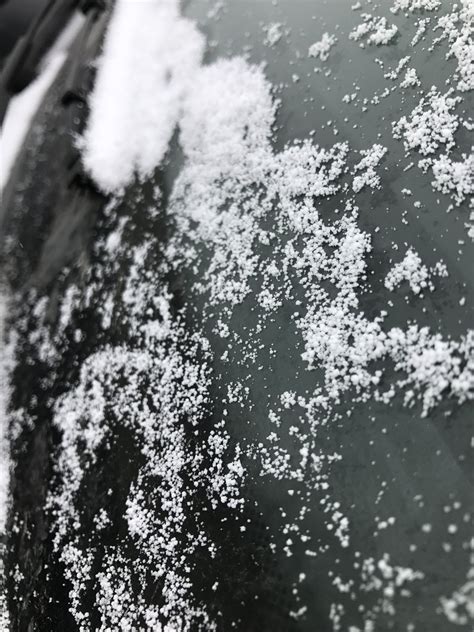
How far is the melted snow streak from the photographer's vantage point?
92 centimetres

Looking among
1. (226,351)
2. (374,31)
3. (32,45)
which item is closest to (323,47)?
(374,31)

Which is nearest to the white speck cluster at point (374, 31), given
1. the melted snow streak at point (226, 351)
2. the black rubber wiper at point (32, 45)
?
the melted snow streak at point (226, 351)

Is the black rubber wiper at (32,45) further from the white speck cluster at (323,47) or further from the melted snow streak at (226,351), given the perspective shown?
the white speck cluster at (323,47)

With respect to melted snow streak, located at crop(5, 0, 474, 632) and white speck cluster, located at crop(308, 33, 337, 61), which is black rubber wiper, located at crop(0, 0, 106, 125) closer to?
melted snow streak, located at crop(5, 0, 474, 632)

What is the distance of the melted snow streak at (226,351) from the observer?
0.92 metres

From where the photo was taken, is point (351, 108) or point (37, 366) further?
point (37, 366)

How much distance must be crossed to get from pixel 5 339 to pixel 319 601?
126 centimetres

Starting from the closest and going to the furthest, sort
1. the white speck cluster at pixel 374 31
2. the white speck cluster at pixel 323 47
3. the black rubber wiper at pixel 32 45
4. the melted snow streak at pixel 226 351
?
1. the melted snow streak at pixel 226 351
2. the white speck cluster at pixel 374 31
3. the white speck cluster at pixel 323 47
4. the black rubber wiper at pixel 32 45

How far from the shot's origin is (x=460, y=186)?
0.98 meters

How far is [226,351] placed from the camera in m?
1.14

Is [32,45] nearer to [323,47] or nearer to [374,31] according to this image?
[323,47]

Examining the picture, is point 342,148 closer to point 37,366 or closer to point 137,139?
point 137,139

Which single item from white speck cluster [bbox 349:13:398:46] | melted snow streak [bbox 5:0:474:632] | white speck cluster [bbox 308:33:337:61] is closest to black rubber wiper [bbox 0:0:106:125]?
melted snow streak [bbox 5:0:474:632]

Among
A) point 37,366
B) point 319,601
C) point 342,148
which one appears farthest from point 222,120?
point 319,601
